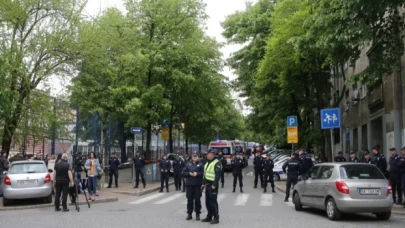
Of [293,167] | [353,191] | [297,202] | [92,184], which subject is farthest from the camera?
[92,184]

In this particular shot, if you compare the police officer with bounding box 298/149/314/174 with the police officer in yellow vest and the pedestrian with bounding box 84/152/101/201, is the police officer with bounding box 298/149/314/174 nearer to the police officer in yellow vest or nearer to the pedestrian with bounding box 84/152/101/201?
the police officer in yellow vest

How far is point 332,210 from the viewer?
12305mm

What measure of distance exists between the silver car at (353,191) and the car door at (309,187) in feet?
1.30

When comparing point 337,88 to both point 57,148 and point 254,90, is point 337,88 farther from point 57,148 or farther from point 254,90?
point 57,148

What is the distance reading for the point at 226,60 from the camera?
39594mm

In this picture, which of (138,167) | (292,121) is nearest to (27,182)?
(138,167)

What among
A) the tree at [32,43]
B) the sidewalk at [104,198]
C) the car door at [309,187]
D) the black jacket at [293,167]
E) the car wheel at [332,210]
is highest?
the tree at [32,43]

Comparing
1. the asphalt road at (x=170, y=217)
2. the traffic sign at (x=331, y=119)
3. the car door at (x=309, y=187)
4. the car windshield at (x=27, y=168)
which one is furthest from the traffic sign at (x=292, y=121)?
the car windshield at (x=27, y=168)

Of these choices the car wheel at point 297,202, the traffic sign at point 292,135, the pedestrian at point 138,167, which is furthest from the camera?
the traffic sign at point 292,135

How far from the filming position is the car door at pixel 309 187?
13.6 metres

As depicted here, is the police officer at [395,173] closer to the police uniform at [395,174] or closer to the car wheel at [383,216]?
the police uniform at [395,174]

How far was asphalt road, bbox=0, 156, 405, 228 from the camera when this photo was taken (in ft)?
38.0

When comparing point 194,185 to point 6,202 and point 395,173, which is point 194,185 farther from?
point 6,202

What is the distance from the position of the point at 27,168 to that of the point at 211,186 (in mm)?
7922
